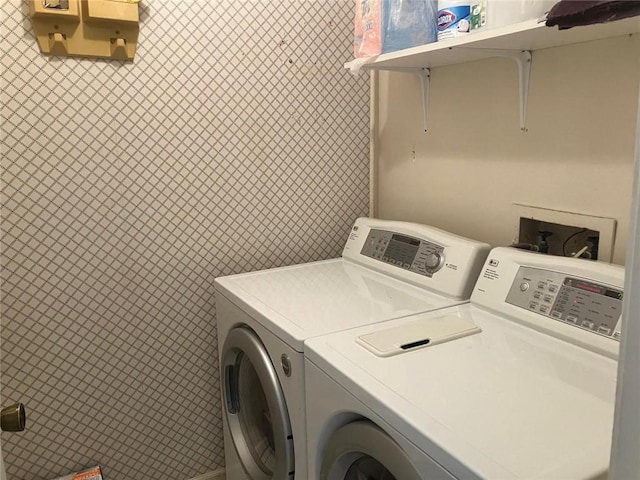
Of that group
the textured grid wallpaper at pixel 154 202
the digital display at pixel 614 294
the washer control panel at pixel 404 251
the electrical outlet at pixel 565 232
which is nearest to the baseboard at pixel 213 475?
the textured grid wallpaper at pixel 154 202

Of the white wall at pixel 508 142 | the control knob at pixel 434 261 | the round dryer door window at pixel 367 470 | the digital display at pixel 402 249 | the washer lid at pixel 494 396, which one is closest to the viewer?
the washer lid at pixel 494 396

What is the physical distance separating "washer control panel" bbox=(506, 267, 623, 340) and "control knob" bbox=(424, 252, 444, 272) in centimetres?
25

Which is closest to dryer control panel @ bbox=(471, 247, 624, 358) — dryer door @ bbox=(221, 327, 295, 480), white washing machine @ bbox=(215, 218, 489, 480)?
white washing machine @ bbox=(215, 218, 489, 480)

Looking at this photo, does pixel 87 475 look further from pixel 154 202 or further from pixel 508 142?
pixel 508 142

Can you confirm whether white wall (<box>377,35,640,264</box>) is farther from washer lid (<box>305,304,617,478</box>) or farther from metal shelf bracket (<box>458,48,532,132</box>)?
washer lid (<box>305,304,617,478</box>)

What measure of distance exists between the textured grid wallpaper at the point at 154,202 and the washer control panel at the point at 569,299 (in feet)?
2.90

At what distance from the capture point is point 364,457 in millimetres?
1062

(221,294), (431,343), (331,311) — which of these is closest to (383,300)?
(331,311)

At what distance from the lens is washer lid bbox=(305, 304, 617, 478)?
774mm

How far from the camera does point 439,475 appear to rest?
81 cm

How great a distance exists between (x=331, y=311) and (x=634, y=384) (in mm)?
963

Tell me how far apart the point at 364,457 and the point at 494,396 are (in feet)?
0.98

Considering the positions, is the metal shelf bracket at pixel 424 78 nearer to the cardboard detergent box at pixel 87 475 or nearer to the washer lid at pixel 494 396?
the washer lid at pixel 494 396

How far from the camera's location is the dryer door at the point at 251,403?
53.7 inches
